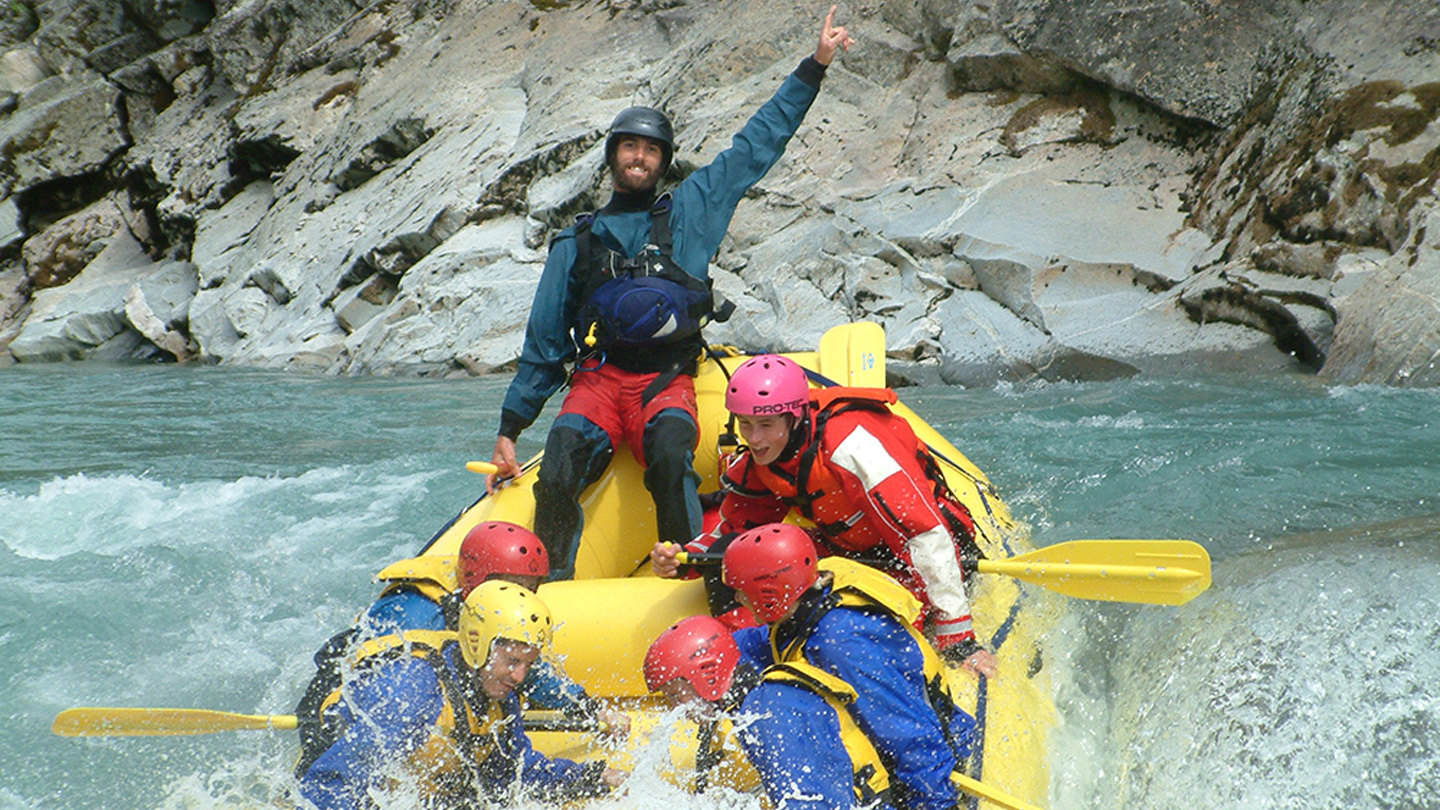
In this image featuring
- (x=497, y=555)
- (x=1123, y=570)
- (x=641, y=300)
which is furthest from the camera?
(x=641, y=300)

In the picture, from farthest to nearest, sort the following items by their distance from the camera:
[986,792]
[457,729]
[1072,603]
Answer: [1072,603] < [457,729] < [986,792]

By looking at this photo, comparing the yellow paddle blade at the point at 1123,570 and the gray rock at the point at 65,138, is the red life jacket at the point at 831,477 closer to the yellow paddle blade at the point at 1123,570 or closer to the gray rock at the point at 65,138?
the yellow paddle blade at the point at 1123,570

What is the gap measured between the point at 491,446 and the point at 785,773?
538cm

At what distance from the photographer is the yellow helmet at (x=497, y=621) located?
2287 mm

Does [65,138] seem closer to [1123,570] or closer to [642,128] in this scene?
[642,128]

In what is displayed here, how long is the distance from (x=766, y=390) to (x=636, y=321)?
28.4 inches

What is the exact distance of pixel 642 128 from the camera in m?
3.28

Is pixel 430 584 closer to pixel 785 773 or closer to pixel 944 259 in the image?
pixel 785 773

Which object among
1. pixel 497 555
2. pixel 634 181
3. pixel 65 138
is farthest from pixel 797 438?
pixel 65 138

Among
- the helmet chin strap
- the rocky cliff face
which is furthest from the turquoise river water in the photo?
the helmet chin strap

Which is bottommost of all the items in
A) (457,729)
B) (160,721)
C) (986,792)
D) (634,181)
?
(986,792)

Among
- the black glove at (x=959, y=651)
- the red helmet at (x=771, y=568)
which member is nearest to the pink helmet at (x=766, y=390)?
the red helmet at (x=771, y=568)

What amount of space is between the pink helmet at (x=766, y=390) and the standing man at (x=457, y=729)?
0.74 metres

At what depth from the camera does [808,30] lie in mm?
11797
